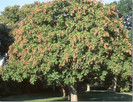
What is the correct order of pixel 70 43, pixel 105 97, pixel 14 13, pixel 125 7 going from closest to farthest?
pixel 70 43 → pixel 105 97 → pixel 125 7 → pixel 14 13

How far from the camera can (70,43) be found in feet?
41.7

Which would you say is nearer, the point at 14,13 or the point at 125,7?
the point at 125,7

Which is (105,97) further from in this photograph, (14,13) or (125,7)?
(14,13)

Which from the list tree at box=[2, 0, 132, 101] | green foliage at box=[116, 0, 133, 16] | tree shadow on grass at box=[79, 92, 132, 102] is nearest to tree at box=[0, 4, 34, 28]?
green foliage at box=[116, 0, 133, 16]

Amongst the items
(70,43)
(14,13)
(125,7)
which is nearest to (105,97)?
(125,7)

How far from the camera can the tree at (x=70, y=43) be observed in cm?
1266

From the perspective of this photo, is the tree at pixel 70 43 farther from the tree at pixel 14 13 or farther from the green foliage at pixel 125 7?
the tree at pixel 14 13

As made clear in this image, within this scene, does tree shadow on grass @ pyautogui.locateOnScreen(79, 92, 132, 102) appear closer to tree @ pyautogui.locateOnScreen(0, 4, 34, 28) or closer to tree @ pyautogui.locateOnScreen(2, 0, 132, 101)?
tree @ pyautogui.locateOnScreen(2, 0, 132, 101)

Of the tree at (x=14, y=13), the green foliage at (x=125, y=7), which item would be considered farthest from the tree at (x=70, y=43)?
the tree at (x=14, y=13)

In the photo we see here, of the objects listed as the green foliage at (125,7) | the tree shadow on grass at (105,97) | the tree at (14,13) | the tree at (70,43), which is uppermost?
the tree at (14,13)

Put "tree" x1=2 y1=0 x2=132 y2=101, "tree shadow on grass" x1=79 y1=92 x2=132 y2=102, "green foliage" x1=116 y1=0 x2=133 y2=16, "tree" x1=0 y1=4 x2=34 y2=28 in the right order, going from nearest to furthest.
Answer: "tree" x1=2 y1=0 x2=132 y2=101, "tree shadow on grass" x1=79 y1=92 x2=132 y2=102, "green foliage" x1=116 y1=0 x2=133 y2=16, "tree" x1=0 y1=4 x2=34 y2=28

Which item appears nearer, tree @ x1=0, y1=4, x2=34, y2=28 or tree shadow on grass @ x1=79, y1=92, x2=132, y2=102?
tree shadow on grass @ x1=79, y1=92, x2=132, y2=102

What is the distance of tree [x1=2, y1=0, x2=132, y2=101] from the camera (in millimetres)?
12656

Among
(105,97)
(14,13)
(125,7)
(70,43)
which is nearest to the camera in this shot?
(70,43)
